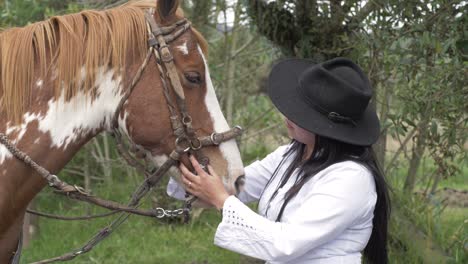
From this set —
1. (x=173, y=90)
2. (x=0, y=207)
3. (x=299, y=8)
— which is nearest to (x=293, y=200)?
(x=173, y=90)

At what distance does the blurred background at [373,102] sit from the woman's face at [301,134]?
1027 millimetres

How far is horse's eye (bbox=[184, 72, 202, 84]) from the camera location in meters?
2.57

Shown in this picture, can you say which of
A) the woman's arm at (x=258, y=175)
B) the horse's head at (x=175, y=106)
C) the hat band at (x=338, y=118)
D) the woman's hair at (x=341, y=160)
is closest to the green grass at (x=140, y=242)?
the woman's arm at (x=258, y=175)

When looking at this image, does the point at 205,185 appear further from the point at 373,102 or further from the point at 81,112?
the point at 373,102

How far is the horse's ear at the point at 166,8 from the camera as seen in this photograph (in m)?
2.53

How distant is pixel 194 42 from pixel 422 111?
1.51 metres

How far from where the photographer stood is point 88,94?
8.20 feet

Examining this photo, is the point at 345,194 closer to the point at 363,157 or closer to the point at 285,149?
the point at 363,157

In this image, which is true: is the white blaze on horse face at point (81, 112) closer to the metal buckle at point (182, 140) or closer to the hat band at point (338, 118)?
the metal buckle at point (182, 140)

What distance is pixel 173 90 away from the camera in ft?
8.29

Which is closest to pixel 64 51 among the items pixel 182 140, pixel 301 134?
pixel 182 140

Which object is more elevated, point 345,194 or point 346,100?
point 346,100

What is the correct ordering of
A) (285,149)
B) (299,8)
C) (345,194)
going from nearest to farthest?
1. (345,194)
2. (285,149)
3. (299,8)

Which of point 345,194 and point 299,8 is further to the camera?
point 299,8
